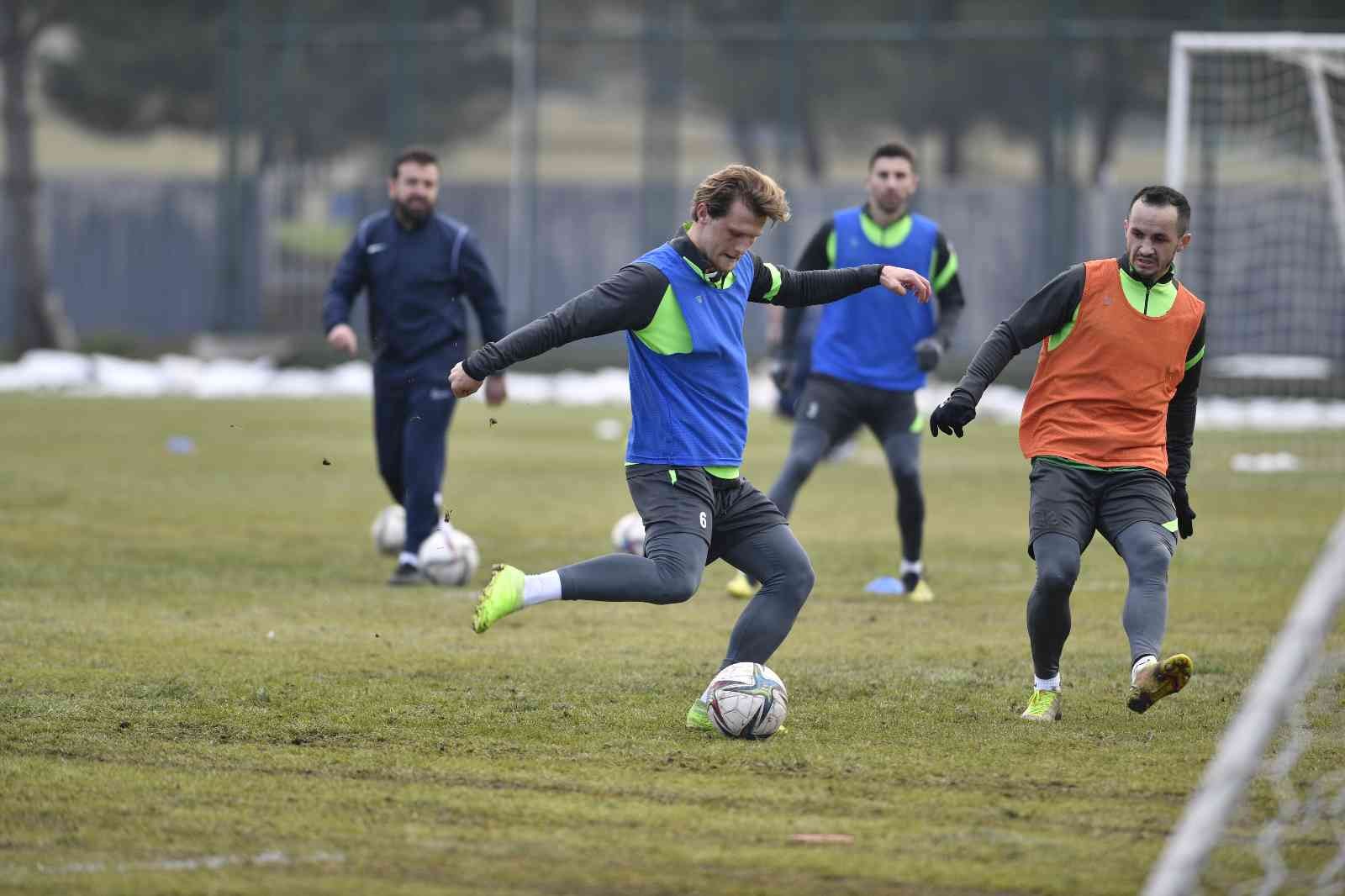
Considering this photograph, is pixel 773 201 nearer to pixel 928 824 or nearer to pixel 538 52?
pixel 928 824

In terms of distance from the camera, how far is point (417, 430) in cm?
998

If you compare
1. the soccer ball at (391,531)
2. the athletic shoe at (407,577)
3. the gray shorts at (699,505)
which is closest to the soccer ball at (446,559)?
the athletic shoe at (407,577)

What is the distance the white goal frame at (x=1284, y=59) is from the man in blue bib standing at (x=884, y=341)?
211 inches

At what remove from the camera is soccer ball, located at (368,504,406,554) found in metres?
11.1

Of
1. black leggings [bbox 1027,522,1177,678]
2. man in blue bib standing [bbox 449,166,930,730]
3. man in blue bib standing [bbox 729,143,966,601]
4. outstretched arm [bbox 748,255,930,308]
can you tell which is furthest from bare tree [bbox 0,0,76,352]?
black leggings [bbox 1027,522,1177,678]

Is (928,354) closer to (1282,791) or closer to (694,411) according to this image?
(694,411)

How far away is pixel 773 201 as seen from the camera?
20.9ft

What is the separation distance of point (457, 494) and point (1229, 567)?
6028mm

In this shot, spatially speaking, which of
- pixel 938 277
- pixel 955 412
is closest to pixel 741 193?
pixel 955 412

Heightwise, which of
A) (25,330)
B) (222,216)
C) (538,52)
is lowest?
(25,330)

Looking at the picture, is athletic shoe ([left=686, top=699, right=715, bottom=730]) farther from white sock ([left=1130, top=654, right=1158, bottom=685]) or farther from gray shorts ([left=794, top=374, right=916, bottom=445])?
gray shorts ([left=794, top=374, right=916, bottom=445])

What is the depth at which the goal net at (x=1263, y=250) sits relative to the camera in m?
22.8

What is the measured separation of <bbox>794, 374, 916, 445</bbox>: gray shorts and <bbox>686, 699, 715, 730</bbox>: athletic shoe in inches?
144

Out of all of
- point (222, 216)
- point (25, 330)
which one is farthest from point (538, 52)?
point (25, 330)
